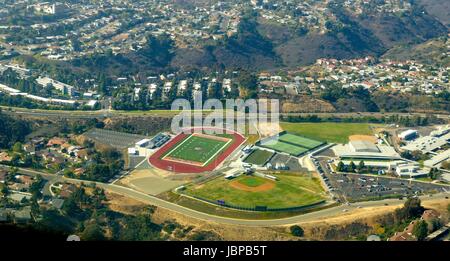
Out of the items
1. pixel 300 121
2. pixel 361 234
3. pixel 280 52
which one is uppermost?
pixel 280 52

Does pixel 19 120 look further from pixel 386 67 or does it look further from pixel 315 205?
pixel 386 67

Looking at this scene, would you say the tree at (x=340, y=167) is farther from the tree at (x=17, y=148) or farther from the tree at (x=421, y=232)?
the tree at (x=17, y=148)

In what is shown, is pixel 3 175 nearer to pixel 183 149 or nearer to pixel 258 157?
pixel 183 149

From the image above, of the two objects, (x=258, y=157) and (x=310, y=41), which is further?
(x=310, y=41)

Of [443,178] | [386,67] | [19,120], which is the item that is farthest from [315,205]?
[386,67]

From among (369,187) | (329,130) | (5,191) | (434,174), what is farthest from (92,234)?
(329,130)

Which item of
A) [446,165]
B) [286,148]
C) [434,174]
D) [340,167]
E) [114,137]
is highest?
[114,137]
